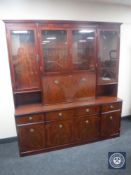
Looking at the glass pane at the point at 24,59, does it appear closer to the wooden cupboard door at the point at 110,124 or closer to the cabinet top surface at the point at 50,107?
the cabinet top surface at the point at 50,107

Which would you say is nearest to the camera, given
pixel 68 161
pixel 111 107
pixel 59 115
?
pixel 68 161

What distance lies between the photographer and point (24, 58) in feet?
7.79

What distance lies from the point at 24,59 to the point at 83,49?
0.97 metres

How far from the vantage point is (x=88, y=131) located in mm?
2676

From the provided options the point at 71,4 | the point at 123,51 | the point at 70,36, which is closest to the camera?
the point at 70,36

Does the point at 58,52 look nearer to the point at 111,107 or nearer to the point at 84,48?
the point at 84,48

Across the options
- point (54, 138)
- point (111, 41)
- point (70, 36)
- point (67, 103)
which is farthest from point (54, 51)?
point (54, 138)

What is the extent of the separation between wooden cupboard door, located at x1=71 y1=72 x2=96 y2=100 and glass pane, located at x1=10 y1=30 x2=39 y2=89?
24.7 inches

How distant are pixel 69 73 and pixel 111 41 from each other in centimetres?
96

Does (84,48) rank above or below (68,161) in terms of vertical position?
above

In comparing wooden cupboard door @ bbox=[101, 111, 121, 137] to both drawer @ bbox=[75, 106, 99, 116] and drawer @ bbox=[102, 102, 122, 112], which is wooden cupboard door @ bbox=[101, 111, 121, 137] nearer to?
drawer @ bbox=[102, 102, 122, 112]

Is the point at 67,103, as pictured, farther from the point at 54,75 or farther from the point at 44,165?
the point at 44,165

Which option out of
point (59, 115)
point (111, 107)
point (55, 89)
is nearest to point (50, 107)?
point (59, 115)

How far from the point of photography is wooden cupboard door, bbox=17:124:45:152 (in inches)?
92.8
